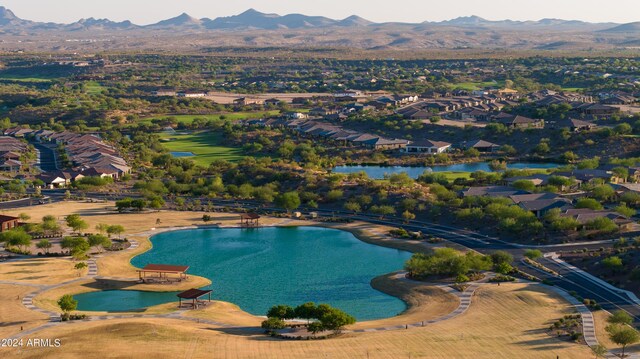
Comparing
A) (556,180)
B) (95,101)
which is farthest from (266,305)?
(95,101)

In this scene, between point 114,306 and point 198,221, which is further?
point 198,221

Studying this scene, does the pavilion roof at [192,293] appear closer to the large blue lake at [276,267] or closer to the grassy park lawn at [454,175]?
the large blue lake at [276,267]

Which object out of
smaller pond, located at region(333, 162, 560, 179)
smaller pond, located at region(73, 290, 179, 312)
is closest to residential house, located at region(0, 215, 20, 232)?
smaller pond, located at region(73, 290, 179, 312)

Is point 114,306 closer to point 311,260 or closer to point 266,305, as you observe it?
point 266,305

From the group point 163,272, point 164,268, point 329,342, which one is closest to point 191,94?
point 164,268

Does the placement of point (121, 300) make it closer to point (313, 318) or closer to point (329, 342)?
point (313, 318)

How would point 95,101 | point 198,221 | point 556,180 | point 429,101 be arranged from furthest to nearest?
point 95,101, point 429,101, point 556,180, point 198,221

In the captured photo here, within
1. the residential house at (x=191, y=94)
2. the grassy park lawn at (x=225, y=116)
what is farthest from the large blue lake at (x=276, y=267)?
the residential house at (x=191, y=94)
